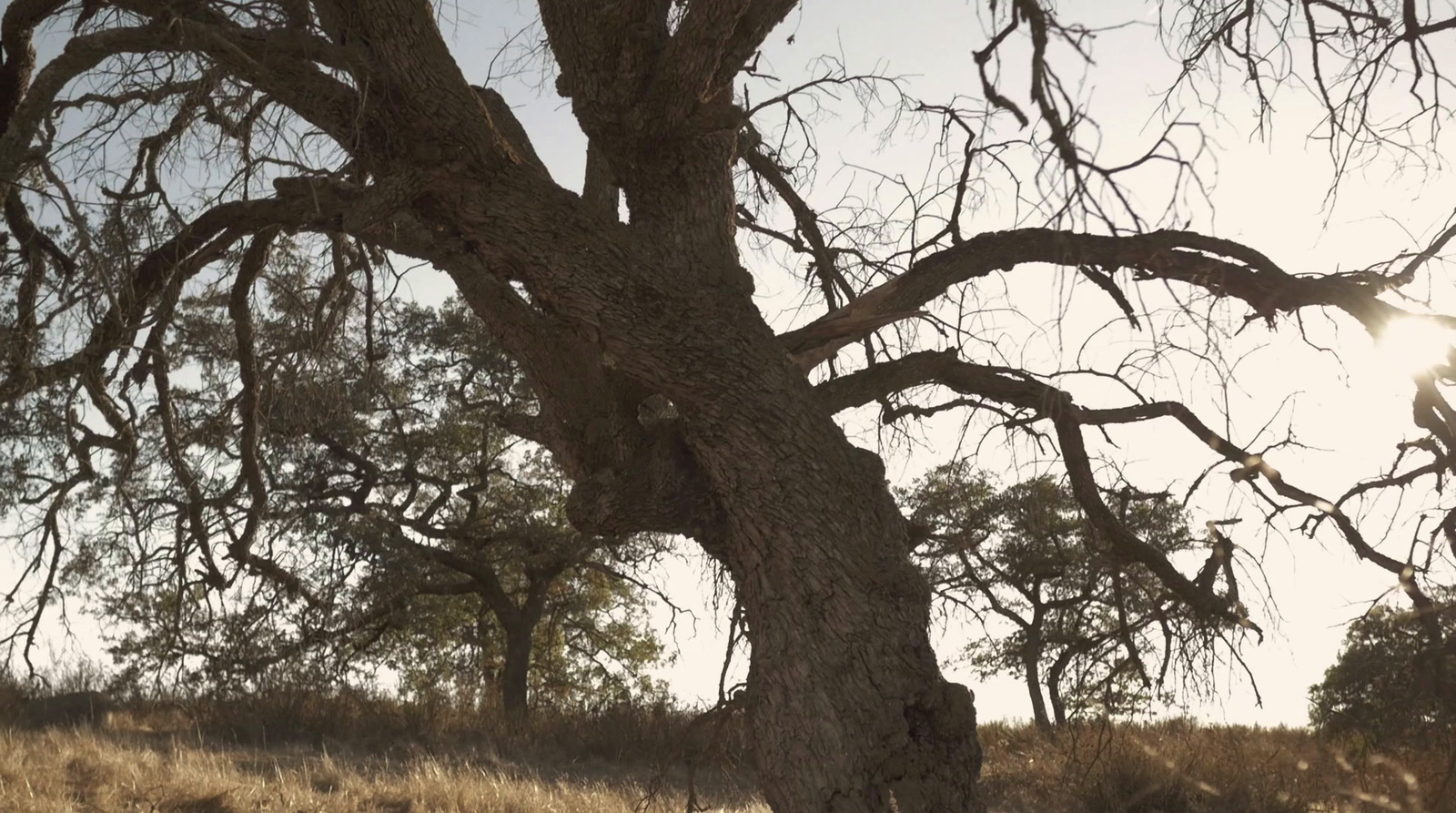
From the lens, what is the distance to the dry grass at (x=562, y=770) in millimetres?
6746

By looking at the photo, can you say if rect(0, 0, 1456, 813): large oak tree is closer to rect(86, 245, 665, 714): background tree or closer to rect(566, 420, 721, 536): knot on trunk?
rect(566, 420, 721, 536): knot on trunk

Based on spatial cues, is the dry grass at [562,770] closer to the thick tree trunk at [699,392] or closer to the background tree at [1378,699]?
the background tree at [1378,699]

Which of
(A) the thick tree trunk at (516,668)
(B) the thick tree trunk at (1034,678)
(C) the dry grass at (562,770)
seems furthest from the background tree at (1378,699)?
(A) the thick tree trunk at (516,668)

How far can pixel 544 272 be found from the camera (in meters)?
4.26

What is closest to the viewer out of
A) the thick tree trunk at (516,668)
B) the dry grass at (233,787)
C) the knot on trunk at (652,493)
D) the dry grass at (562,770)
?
the knot on trunk at (652,493)

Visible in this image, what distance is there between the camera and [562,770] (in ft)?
36.4

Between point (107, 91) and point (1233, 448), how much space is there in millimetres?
5387

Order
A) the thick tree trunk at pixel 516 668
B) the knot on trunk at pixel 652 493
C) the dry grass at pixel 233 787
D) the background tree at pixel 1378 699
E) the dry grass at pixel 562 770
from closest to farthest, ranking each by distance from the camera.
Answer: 1. the knot on trunk at pixel 652 493
2. the dry grass at pixel 233 787
3. the dry grass at pixel 562 770
4. the background tree at pixel 1378 699
5. the thick tree trunk at pixel 516 668

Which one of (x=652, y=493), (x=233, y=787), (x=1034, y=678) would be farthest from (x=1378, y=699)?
(x=233, y=787)

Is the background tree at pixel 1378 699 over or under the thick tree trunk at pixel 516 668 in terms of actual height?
under

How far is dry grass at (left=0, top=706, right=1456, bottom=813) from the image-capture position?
675 cm

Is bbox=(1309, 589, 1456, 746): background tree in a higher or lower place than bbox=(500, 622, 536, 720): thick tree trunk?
lower

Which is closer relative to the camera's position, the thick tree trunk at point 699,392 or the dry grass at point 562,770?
the thick tree trunk at point 699,392

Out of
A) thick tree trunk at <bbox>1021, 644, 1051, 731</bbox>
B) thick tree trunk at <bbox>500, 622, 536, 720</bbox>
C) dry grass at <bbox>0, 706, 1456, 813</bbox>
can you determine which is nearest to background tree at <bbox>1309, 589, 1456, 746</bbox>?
dry grass at <bbox>0, 706, 1456, 813</bbox>
